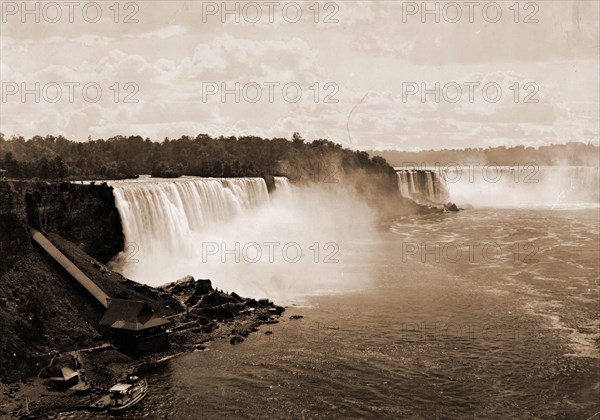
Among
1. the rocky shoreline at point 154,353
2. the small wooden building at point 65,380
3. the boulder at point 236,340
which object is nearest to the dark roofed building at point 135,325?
the rocky shoreline at point 154,353

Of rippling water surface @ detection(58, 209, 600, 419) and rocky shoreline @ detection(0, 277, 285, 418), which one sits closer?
rocky shoreline @ detection(0, 277, 285, 418)

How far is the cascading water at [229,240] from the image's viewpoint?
45281 mm

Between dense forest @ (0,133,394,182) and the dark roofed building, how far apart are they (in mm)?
41602

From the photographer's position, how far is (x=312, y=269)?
53.3 m

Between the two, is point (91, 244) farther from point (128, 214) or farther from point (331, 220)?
point (331, 220)

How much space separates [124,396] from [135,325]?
17.1ft

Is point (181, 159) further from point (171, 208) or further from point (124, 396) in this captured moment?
point (124, 396)

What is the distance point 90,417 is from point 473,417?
15272mm

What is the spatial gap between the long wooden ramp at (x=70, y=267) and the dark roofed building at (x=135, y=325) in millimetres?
1646

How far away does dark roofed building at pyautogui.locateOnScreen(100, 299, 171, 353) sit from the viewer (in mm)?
30281

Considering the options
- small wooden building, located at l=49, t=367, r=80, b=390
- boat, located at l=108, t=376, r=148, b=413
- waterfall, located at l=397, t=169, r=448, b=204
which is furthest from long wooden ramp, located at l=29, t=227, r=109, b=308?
waterfall, located at l=397, t=169, r=448, b=204

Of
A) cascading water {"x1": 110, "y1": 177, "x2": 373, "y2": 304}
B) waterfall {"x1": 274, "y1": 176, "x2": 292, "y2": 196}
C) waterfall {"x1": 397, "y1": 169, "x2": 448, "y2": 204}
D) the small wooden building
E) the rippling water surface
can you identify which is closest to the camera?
the rippling water surface

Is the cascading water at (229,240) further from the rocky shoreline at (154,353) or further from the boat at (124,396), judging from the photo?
the boat at (124,396)

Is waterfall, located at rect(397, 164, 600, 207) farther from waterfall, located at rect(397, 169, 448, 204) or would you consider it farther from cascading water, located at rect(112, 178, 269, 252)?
cascading water, located at rect(112, 178, 269, 252)
